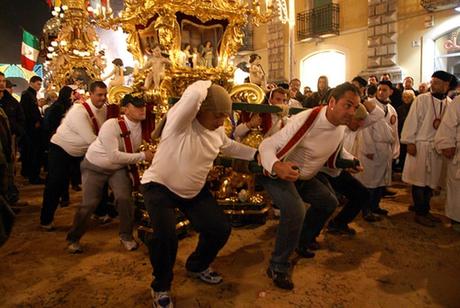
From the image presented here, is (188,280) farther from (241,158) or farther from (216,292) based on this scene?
(241,158)

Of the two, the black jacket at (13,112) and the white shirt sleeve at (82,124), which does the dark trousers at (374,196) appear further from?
the black jacket at (13,112)

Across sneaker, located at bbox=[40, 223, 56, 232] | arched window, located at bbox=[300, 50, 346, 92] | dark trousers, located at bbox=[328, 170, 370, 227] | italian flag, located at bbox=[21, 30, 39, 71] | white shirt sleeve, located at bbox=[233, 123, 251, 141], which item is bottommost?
sneaker, located at bbox=[40, 223, 56, 232]

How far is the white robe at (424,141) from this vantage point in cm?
502

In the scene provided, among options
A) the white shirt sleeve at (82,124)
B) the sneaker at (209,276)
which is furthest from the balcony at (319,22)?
the sneaker at (209,276)

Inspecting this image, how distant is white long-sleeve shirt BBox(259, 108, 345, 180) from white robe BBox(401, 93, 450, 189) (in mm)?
2181

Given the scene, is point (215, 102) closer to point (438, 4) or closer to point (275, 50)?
point (438, 4)

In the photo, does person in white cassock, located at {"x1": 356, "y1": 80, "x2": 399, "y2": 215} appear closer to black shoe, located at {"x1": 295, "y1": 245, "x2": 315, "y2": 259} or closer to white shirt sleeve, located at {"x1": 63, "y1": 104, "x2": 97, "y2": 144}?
black shoe, located at {"x1": 295, "y1": 245, "x2": 315, "y2": 259}

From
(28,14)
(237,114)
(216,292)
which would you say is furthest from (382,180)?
(28,14)

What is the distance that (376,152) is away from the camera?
519cm

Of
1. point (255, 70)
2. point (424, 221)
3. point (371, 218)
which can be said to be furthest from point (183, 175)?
point (255, 70)

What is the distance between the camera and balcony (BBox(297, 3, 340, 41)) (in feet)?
53.0

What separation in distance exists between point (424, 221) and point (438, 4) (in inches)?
391

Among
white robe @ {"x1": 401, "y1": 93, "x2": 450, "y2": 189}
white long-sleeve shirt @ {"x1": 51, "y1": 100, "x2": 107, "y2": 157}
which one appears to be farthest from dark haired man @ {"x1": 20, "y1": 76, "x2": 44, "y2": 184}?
white robe @ {"x1": 401, "y1": 93, "x2": 450, "y2": 189}

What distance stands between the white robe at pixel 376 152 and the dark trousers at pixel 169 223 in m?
2.66
